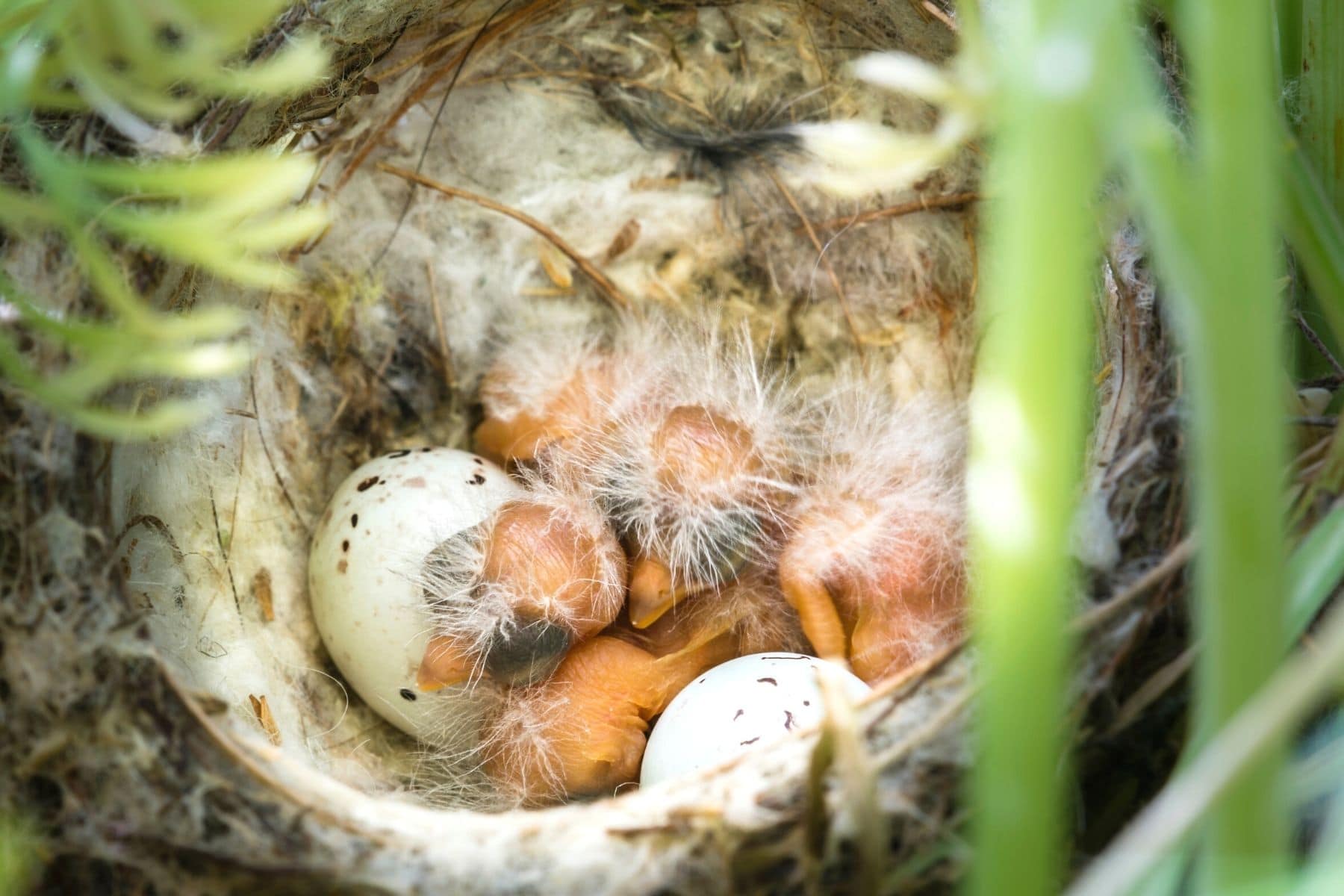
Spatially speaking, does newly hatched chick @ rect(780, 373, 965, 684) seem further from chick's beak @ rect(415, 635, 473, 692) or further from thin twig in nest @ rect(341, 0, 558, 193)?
thin twig in nest @ rect(341, 0, 558, 193)

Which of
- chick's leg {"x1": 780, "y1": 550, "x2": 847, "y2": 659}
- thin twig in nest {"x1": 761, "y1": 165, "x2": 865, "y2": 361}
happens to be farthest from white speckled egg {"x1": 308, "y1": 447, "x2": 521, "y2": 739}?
thin twig in nest {"x1": 761, "y1": 165, "x2": 865, "y2": 361}

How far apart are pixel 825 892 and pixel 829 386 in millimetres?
791

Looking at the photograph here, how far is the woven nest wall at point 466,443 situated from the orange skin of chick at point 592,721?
0.09m

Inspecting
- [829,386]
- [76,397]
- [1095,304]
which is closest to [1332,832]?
[1095,304]

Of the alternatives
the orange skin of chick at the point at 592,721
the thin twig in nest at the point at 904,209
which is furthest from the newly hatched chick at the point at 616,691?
the thin twig in nest at the point at 904,209

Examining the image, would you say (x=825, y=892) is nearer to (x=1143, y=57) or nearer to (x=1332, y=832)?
(x=1332, y=832)

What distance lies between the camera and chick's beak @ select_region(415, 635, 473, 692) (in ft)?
3.01

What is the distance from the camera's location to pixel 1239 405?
40 cm

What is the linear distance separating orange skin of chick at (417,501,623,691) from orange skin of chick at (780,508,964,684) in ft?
0.67

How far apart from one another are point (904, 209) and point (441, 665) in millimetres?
773

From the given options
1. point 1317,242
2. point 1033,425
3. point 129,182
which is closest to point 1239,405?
point 1033,425

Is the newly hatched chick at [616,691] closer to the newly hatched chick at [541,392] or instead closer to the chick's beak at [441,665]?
the chick's beak at [441,665]

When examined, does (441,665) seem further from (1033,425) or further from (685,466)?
(1033,425)

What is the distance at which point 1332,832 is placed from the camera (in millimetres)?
469
